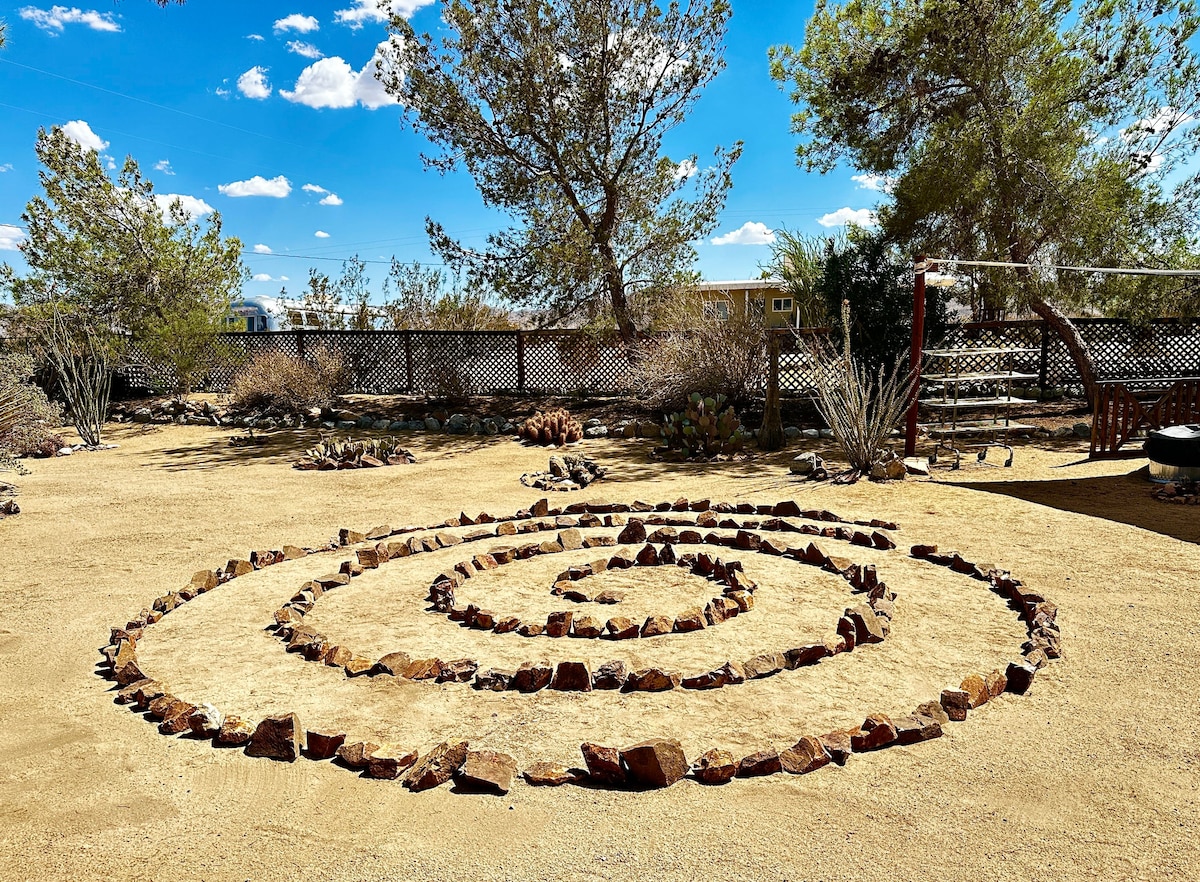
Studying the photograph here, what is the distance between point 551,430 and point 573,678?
8345mm

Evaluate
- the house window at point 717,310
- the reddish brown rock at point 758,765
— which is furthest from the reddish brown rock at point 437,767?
the house window at point 717,310

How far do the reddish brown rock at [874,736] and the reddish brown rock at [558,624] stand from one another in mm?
1563

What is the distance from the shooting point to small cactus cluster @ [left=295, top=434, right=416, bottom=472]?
989cm

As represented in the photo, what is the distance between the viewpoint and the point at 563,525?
6.30 meters

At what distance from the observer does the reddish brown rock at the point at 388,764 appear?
2.69 m

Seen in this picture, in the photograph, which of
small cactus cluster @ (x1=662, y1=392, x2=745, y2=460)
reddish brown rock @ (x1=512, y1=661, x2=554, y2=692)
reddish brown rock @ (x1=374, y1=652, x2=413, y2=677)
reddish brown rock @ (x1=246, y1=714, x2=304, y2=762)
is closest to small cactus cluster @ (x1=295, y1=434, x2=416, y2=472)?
small cactus cluster @ (x1=662, y1=392, x2=745, y2=460)

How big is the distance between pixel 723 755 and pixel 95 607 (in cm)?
373

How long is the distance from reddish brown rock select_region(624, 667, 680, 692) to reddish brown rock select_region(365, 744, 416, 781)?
3.11 ft

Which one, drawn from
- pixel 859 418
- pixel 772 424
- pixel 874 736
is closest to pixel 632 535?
pixel 874 736

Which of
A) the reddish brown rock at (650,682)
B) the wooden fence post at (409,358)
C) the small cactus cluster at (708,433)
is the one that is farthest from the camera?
the wooden fence post at (409,358)

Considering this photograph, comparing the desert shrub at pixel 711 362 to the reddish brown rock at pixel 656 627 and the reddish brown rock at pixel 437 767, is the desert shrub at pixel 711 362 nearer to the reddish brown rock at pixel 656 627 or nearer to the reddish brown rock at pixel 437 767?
the reddish brown rock at pixel 656 627

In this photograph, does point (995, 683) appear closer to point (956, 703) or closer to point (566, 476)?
point (956, 703)

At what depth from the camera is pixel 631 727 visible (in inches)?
120

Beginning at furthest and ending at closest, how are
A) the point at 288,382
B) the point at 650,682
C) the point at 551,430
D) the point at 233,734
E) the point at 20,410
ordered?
1. the point at 288,382
2. the point at 551,430
3. the point at 20,410
4. the point at 650,682
5. the point at 233,734
